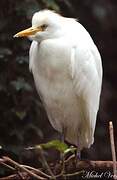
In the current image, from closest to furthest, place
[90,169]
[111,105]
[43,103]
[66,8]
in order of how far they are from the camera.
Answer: [90,169]
[43,103]
[66,8]
[111,105]

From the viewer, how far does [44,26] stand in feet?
10.3

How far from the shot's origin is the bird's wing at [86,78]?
318cm

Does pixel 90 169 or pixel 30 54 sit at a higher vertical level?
pixel 30 54

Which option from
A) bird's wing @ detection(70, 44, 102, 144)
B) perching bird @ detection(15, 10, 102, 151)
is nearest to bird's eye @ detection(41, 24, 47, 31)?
perching bird @ detection(15, 10, 102, 151)

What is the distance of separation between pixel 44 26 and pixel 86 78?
325 mm

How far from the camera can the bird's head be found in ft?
10.1

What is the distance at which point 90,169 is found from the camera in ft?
9.64

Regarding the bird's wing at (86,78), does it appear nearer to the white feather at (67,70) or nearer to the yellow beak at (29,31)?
the white feather at (67,70)

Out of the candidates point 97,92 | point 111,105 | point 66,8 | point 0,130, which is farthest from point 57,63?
point 111,105

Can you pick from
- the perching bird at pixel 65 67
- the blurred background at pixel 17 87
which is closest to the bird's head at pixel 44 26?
the perching bird at pixel 65 67

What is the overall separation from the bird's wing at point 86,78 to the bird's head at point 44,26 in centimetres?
12

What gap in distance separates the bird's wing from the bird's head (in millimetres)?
124

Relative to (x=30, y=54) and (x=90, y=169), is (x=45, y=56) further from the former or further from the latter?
(x=90, y=169)

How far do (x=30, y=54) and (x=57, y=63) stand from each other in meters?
0.17
